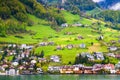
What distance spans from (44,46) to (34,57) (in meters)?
14.4

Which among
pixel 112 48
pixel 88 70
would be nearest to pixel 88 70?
pixel 88 70

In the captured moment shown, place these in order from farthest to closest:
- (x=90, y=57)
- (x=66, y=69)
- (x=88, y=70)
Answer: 1. (x=90, y=57)
2. (x=66, y=69)
3. (x=88, y=70)

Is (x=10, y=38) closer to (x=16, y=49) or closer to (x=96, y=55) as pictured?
(x=16, y=49)

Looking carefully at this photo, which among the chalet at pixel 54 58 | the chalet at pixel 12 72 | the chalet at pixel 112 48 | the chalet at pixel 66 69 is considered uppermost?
the chalet at pixel 112 48

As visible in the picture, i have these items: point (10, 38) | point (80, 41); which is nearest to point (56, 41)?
point (80, 41)

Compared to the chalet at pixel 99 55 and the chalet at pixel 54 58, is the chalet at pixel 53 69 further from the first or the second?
the chalet at pixel 99 55

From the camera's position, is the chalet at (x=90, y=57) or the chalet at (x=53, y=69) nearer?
the chalet at (x=53, y=69)

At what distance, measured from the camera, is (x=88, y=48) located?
177125 mm

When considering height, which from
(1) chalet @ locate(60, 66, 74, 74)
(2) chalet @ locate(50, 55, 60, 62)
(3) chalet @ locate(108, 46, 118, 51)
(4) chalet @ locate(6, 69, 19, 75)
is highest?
(3) chalet @ locate(108, 46, 118, 51)

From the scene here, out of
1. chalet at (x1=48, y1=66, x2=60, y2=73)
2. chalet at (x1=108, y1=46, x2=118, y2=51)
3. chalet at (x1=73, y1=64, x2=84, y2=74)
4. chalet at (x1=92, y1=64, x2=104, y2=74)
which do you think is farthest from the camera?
chalet at (x1=108, y1=46, x2=118, y2=51)

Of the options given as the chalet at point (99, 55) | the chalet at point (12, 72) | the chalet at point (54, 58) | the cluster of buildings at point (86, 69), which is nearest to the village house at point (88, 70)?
the cluster of buildings at point (86, 69)

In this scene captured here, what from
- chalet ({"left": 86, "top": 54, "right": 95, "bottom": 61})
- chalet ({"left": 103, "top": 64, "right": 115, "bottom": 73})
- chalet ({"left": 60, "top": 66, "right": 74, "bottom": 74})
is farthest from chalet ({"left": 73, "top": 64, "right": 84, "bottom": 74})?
chalet ({"left": 103, "top": 64, "right": 115, "bottom": 73})

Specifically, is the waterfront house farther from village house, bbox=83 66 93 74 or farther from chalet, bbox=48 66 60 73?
village house, bbox=83 66 93 74

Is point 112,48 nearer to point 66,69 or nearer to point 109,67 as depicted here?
point 109,67
